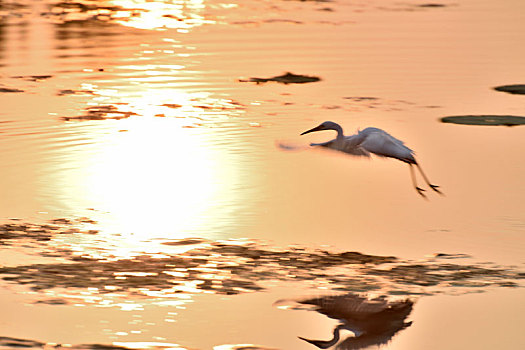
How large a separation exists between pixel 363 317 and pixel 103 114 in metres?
6.14

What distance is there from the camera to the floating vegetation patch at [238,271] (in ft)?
25.3

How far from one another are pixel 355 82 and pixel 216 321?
24.8 ft

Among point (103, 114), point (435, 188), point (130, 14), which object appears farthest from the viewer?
point (130, 14)

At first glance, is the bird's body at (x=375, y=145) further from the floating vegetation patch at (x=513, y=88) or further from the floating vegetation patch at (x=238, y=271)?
the floating vegetation patch at (x=513, y=88)

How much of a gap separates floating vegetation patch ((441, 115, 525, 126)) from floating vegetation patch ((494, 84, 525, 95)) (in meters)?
1.17

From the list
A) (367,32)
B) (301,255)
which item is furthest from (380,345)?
(367,32)

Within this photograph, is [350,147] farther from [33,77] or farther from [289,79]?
[33,77]

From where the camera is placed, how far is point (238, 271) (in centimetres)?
803

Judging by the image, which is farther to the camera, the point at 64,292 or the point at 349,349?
the point at 64,292

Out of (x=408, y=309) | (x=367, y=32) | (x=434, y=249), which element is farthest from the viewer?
(x=367, y=32)

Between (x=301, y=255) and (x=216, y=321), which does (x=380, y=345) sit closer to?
(x=216, y=321)

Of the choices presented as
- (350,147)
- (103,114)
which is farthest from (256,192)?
(103,114)

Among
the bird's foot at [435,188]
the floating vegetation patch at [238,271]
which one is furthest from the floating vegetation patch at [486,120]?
the floating vegetation patch at [238,271]

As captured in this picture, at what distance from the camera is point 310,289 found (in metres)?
7.73
